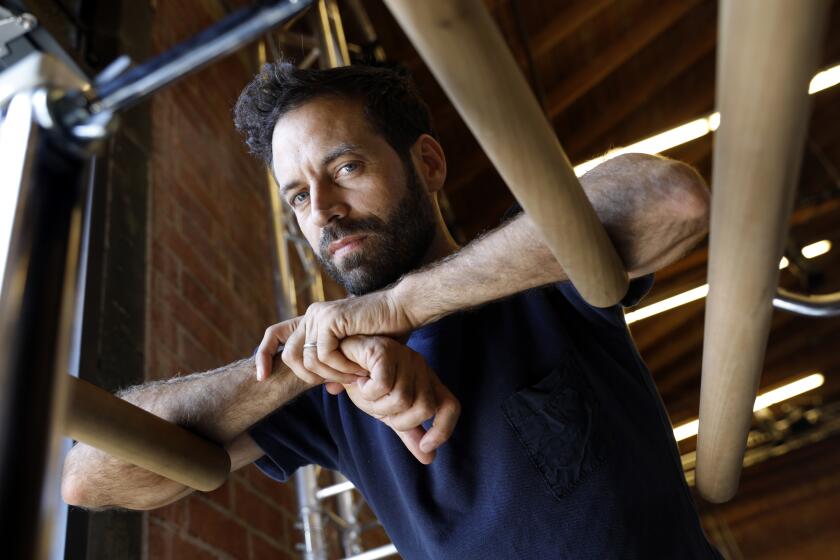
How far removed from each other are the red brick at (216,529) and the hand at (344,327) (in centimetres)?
128

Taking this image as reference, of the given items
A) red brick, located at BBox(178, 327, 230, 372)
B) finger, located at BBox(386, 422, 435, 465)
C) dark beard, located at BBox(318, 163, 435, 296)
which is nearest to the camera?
finger, located at BBox(386, 422, 435, 465)

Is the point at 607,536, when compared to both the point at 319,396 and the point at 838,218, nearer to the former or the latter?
the point at 319,396

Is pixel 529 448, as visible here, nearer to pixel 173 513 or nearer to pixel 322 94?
pixel 322 94

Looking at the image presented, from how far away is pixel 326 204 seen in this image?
129 cm

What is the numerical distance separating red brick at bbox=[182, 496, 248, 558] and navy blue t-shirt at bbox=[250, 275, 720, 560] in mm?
882

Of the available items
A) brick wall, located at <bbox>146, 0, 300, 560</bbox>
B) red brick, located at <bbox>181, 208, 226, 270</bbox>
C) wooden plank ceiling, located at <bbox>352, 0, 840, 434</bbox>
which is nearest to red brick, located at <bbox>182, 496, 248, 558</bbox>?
brick wall, located at <bbox>146, 0, 300, 560</bbox>

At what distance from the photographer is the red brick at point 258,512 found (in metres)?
2.25

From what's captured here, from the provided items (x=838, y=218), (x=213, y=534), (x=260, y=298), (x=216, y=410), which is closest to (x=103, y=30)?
(x=260, y=298)

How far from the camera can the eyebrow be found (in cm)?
134

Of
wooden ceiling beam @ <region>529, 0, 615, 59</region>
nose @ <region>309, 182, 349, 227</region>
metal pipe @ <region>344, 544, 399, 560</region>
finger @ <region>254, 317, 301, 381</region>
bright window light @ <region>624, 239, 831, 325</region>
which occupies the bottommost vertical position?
metal pipe @ <region>344, 544, 399, 560</region>

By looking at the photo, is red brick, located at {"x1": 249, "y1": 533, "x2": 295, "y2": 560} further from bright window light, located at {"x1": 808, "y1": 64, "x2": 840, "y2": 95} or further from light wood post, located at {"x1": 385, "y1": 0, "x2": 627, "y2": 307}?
bright window light, located at {"x1": 808, "y1": 64, "x2": 840, "y2": 95}

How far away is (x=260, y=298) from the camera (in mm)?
2910

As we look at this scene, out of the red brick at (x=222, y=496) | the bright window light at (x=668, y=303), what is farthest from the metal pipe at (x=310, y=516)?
the bright window light at (x=668, y=303)

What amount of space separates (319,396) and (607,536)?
448 millimetres
